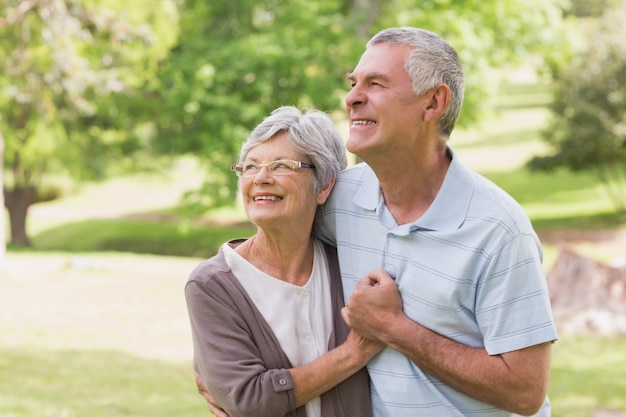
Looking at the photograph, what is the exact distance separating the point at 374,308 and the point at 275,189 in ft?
1.56

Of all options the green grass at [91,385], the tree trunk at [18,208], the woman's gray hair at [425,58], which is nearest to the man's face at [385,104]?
the woman's gray hair at [425,58]

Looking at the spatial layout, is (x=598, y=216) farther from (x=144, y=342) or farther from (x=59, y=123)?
(x=144, y=342)

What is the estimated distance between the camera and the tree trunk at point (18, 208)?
26.2m

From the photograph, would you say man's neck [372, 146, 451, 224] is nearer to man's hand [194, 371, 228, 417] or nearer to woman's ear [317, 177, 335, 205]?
woman's ear [317, 177, 335, 205]

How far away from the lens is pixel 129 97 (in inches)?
976

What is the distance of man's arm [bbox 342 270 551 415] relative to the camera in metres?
2.46

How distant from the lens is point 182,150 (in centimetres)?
2377

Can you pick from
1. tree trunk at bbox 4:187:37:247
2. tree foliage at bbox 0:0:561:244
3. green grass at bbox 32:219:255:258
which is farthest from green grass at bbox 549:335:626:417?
tree trunk at bbox 4:187:37:247

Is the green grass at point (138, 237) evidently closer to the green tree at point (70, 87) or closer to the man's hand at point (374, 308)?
the green tree at point (70, 87)

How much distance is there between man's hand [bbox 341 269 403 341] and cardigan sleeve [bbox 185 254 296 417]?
0.85 feet

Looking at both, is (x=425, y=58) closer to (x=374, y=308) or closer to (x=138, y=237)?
(x=374, y=308)

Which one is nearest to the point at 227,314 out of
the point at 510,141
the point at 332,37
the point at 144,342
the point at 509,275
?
the point at 509,275

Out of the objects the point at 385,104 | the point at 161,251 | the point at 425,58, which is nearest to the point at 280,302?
the point at 385,104

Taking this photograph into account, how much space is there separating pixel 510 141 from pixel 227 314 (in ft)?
124
